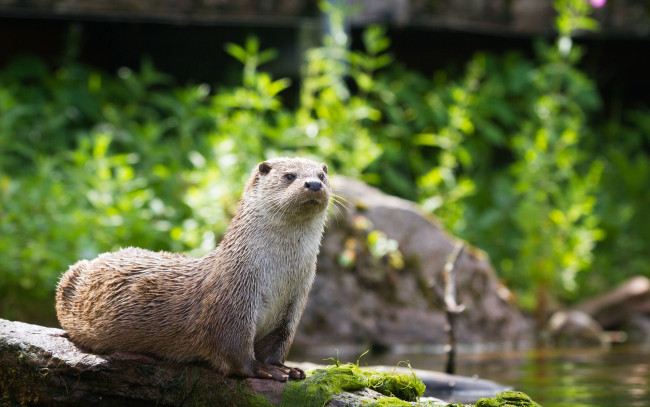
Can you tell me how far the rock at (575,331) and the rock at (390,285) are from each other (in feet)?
1.18

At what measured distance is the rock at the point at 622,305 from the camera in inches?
388

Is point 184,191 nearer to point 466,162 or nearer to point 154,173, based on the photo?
point 154,173

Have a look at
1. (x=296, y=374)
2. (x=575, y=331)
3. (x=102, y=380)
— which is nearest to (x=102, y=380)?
(x=102, y=380)

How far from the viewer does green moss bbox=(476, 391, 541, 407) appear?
3.98 meters

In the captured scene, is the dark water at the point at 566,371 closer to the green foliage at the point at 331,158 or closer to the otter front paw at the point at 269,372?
the green foliage at the point at 331,158

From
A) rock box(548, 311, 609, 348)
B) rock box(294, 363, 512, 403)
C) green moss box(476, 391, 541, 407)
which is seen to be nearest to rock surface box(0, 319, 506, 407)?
green moss box(476, 391, 541, 407)

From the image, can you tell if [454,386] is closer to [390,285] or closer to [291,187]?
[291,187]

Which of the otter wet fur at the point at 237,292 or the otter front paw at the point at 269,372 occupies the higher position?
the otter wet fur at the point at 237,292

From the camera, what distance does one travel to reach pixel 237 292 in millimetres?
3957

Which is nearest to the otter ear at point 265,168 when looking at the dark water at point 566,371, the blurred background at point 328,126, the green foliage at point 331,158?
the dark water at point 566,371

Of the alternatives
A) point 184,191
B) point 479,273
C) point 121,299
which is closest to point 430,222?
point 479,273

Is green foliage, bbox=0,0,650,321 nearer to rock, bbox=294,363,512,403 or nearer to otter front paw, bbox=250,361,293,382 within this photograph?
rock, bbox=294,363,512,403

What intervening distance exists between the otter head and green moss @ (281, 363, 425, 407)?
0.75 metres

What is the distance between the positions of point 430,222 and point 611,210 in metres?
4.03
